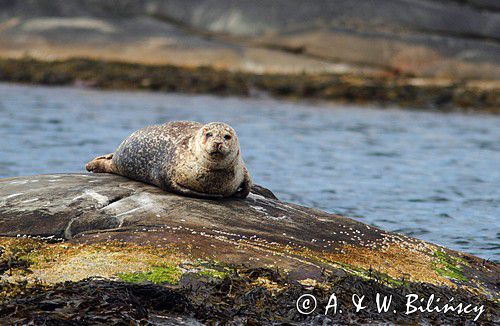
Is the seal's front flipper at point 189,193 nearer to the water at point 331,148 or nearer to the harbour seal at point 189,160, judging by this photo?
the harbour seal at point 189,160

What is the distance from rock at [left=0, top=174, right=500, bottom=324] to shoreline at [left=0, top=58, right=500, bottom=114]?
18.0m

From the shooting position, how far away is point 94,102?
2405 cm

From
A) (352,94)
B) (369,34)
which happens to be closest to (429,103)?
(352,94)

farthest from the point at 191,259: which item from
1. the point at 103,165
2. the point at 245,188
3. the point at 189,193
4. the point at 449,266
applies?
the point at 103,165

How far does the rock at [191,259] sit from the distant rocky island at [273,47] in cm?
1832

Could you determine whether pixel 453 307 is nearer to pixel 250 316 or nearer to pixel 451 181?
pixel 250 316

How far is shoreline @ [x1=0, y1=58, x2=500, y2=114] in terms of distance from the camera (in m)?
25.8

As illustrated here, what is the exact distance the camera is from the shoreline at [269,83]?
1016 inches

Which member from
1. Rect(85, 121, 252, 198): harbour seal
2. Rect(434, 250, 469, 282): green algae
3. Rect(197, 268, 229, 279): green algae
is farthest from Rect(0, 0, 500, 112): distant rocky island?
Rect(197, 268, 229, 279): green algae

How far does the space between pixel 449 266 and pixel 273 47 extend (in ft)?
82.9

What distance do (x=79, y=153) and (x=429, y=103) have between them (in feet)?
39.9

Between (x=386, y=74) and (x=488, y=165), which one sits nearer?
(x=488, y=165)

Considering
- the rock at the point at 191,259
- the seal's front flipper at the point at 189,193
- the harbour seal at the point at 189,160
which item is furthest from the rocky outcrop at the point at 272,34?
the rock at the point at 191,259

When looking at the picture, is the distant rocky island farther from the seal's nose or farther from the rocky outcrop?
the seal's nose
